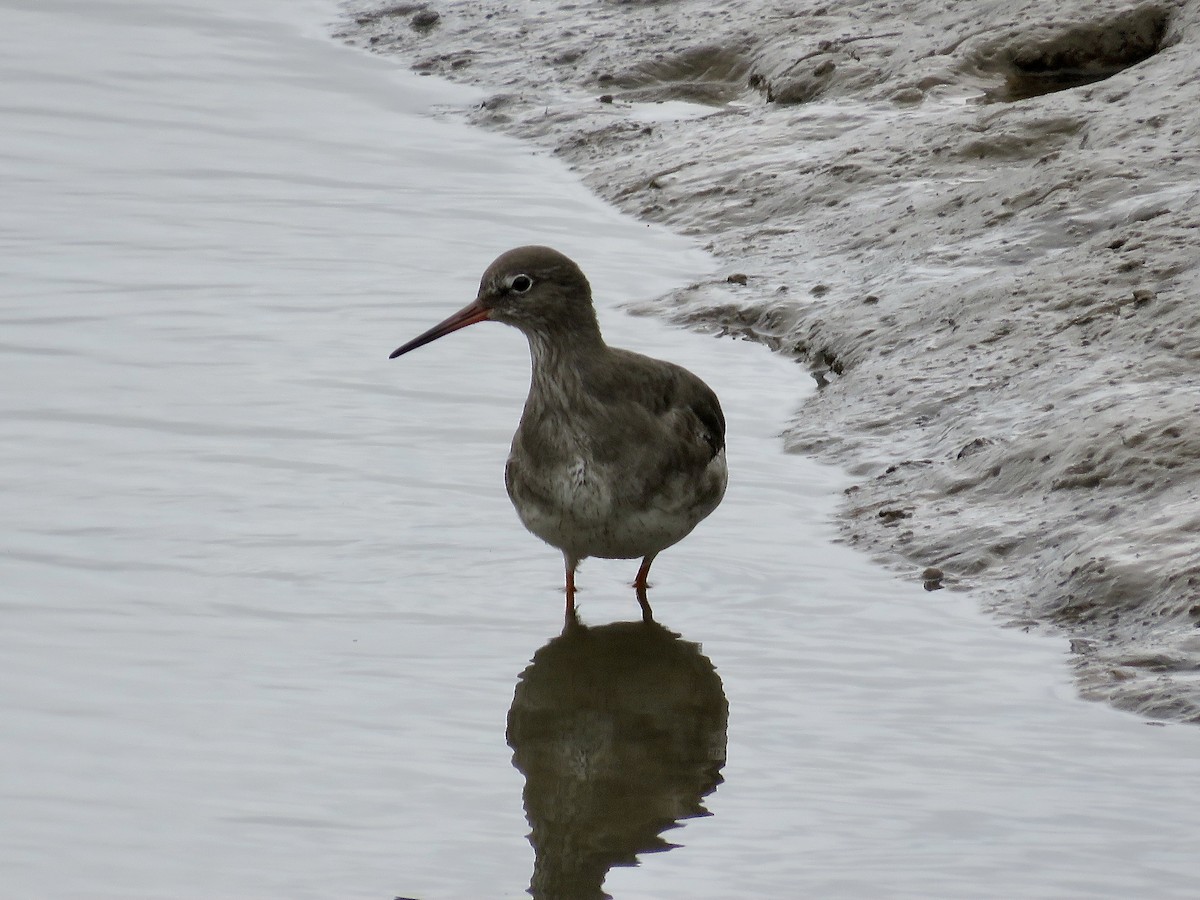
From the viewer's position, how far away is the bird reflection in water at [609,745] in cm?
559

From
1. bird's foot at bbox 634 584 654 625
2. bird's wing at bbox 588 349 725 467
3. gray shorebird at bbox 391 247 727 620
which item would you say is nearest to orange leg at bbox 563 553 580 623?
gray shorebird at bbox 391 247 727 620

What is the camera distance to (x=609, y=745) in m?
6.31

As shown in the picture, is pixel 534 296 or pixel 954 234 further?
pixel 954 234

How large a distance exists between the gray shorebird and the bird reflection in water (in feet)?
1.39

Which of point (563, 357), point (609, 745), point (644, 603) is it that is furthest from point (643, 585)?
point (609, 745)

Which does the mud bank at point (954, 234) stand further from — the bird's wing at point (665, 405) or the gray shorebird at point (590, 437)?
the gray shorebird at point (590, 437)

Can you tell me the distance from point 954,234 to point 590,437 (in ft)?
13.5

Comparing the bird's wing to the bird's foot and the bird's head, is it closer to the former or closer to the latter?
the bird's head

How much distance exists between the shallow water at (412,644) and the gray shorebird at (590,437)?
0.40 metres

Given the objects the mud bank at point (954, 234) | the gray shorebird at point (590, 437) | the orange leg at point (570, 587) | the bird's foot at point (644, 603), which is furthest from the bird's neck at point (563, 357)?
the mud bank at point (954, 234)

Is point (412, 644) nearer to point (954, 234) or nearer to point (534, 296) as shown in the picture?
point (534, 296)

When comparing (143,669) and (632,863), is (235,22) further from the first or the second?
(632,863)

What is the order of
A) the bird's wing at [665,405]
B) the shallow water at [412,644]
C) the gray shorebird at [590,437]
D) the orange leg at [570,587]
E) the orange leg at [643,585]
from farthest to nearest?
the orange leg at [643,585]
the orange leg at [570,587]
the bird's wing at [665,405]
the gray shorebird at [590,437]
the shallow water at [412,644]

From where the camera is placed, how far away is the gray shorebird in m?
7.13
